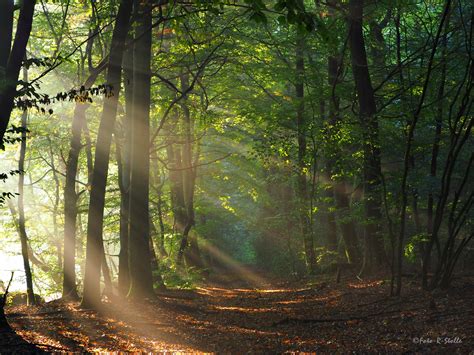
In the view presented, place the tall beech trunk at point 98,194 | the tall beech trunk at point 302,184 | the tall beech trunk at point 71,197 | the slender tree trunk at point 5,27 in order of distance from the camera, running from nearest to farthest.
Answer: the slender tree trunk at point 5,27 → the tall beech trunk at point 98,194 → the tall beech trunk at point 71,197 → the tall beech trunk at point 302,184

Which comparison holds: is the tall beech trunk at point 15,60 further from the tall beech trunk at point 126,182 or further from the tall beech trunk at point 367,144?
the tall beech trunk at point 367,144

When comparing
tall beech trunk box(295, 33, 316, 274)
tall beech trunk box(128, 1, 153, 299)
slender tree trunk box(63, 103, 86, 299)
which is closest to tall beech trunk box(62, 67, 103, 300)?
slender tree trunk box(63, 103, 86, 299)

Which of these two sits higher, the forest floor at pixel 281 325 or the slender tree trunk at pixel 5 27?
the slender tree trunk at pixel 5 27

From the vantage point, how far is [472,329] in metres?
7.22

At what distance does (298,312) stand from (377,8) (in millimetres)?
7780

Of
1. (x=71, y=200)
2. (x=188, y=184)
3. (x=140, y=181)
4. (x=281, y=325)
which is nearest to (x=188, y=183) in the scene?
(x=188, y=184)

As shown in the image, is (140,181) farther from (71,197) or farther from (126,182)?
(71,197)

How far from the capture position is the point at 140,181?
43.0ft

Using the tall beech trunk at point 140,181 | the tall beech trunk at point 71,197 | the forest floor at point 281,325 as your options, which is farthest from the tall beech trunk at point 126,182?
the forest floor at point 281,325

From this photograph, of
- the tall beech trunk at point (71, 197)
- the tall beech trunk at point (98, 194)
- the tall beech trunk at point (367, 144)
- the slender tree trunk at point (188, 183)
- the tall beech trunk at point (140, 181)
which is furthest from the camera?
the slender tree trunk at point (188, 183)

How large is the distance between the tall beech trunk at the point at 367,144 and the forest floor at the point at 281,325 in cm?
131

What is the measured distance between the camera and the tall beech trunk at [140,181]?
1300 centimetres

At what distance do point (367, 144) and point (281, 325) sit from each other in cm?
498

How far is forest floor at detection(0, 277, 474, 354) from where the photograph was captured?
25.2ft
